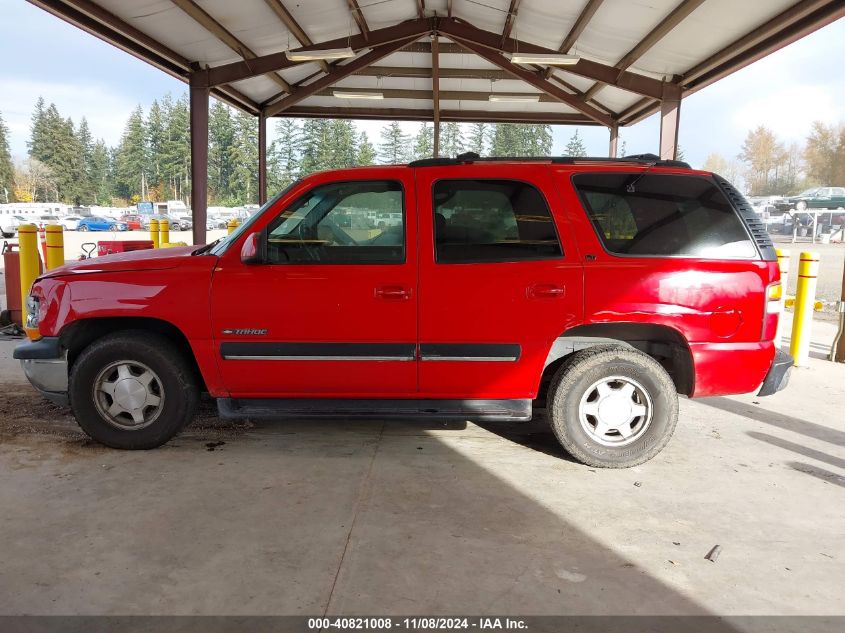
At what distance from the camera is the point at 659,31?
10.1m

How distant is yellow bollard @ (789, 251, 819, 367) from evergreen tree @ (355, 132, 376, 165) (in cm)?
5220

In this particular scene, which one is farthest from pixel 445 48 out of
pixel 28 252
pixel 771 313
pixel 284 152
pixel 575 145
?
pixel 575 145

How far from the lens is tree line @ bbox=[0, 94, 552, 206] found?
62.8 meters

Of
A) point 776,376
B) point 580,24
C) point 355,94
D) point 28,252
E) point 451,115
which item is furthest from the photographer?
point 451,115

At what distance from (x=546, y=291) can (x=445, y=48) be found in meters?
12.5

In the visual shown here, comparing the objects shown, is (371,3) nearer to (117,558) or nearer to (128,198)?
(117,558)

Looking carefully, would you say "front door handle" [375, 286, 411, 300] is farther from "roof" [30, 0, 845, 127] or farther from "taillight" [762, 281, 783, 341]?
"roof" [30, 0, 845, 127]

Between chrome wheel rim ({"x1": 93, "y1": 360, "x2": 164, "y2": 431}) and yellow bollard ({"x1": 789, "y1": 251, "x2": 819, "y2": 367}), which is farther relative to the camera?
yellow bollard ({"x1": 789, "y1": 251, "x2": 819, "y2": 367})

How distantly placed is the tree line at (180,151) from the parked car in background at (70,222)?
17449 mm

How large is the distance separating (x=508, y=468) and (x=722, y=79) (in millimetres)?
10710

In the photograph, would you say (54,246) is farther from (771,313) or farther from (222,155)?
(222,155)

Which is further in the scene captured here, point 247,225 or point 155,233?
point 155,233

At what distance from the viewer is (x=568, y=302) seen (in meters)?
3.76

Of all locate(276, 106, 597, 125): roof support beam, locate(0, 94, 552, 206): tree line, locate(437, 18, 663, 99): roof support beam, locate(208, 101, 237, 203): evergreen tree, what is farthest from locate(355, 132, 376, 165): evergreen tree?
locate(437, 18, 663, 99): roof support beam
